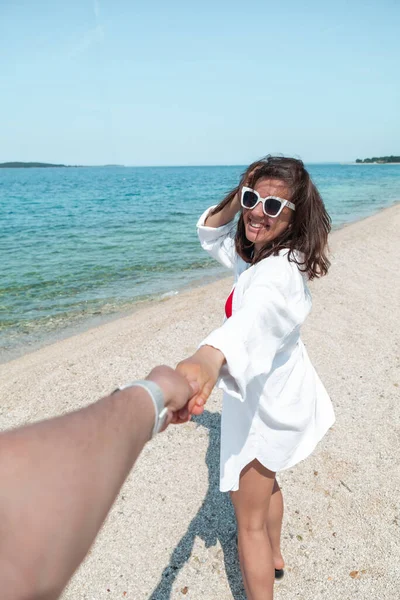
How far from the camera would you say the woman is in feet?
6.15

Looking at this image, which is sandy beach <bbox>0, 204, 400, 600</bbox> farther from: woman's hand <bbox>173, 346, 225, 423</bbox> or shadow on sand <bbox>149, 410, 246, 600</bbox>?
woman's hand <bbox>173, 346, 225, 423</bbox>

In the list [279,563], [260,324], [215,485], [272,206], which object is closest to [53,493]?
[260,324]

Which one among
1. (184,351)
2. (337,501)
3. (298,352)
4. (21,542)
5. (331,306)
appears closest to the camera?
(21,542)

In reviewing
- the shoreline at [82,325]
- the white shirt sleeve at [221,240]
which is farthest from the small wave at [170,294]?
the white shirt sleeve at [221,240]

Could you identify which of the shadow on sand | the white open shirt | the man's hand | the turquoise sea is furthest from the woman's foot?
the turquoise sea

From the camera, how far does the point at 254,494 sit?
2340 mm

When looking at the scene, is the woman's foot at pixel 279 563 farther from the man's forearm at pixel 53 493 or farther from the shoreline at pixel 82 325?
the shoreline at pixel 82 325

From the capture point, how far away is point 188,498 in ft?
12.2

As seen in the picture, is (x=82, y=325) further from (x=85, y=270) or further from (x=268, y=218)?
(x=268, y=218)

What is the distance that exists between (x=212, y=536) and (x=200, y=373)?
2.49m

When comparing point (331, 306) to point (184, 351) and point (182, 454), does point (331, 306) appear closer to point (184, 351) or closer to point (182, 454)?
point (184, 351)

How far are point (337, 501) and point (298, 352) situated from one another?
2.04 m

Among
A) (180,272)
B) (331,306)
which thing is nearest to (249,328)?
(331,306)

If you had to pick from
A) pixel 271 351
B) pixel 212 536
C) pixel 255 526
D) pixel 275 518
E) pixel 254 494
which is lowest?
pixel 212 536
